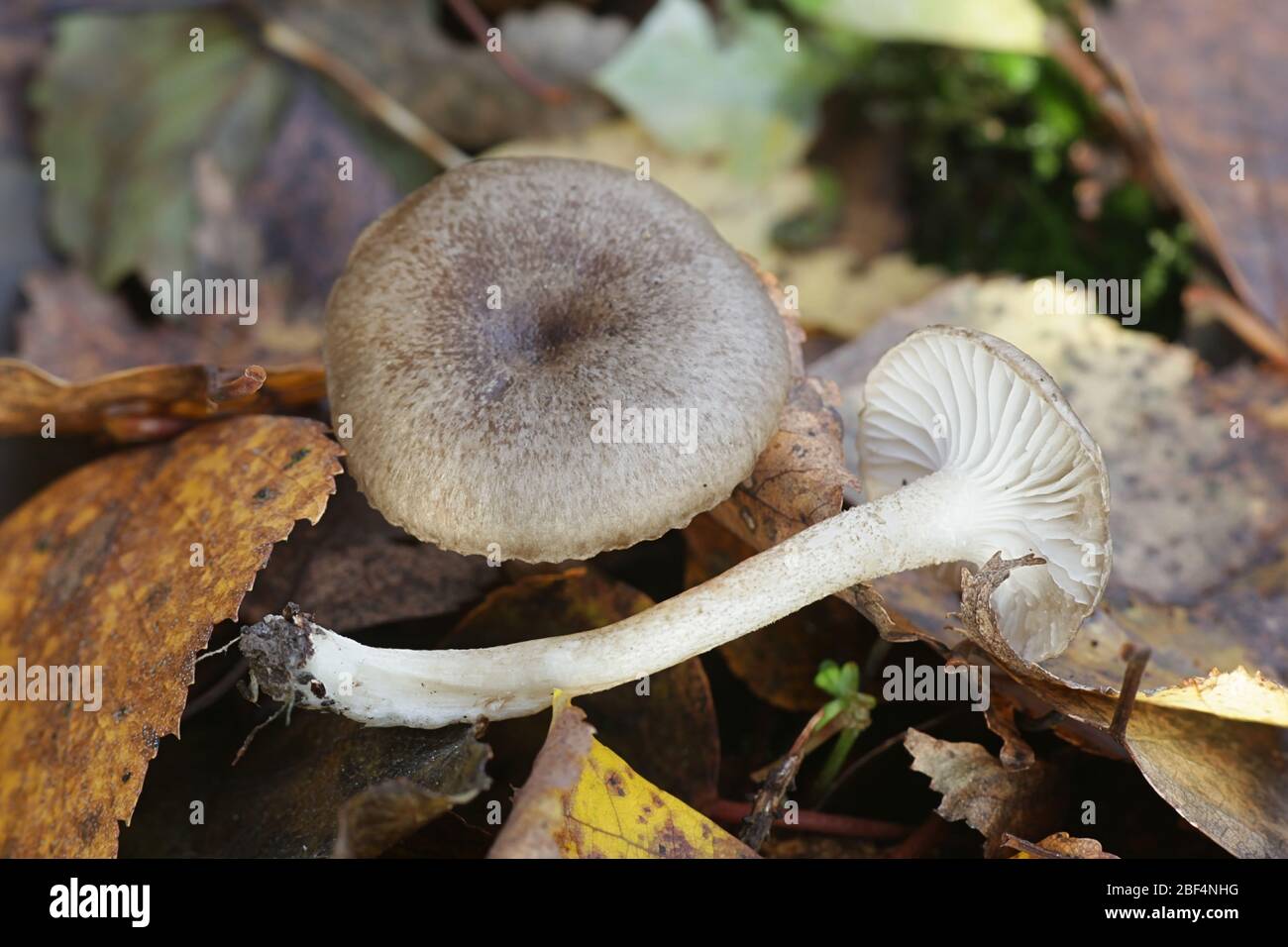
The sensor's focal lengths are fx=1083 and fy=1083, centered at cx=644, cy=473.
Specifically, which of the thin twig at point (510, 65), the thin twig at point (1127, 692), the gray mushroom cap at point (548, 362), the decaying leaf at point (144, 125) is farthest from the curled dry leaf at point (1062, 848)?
the decaying leaf at point (144, 125)

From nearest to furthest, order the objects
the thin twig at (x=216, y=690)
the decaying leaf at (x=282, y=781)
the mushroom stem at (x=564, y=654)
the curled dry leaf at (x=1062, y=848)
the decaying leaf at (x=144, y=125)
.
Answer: the curled dry leaf at (x=1062, y=848) → the decaying leaf at (x=282, y=781) → the mushroom stem at (x=564, y=654) → the thin twig at (x=216, y=690) → the decaying leaf at (x=144, y=125)

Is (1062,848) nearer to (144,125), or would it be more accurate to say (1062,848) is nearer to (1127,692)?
(1127,692)

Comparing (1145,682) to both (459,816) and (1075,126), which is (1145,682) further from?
(1075,126)

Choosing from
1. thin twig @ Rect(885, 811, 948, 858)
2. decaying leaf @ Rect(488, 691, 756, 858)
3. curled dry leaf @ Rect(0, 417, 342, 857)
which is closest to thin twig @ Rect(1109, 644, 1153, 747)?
thin twig @ Rect(885, 811, 948, 858)

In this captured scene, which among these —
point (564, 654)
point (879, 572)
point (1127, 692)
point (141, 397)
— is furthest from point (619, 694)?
point (141, 397)

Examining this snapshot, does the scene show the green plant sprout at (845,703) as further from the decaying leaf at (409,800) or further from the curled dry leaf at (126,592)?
the curled dry leaf at (126,592)

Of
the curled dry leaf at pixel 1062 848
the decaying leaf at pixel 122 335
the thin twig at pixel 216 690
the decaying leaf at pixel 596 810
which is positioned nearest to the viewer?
the decaying leaf at pixel 596 810
